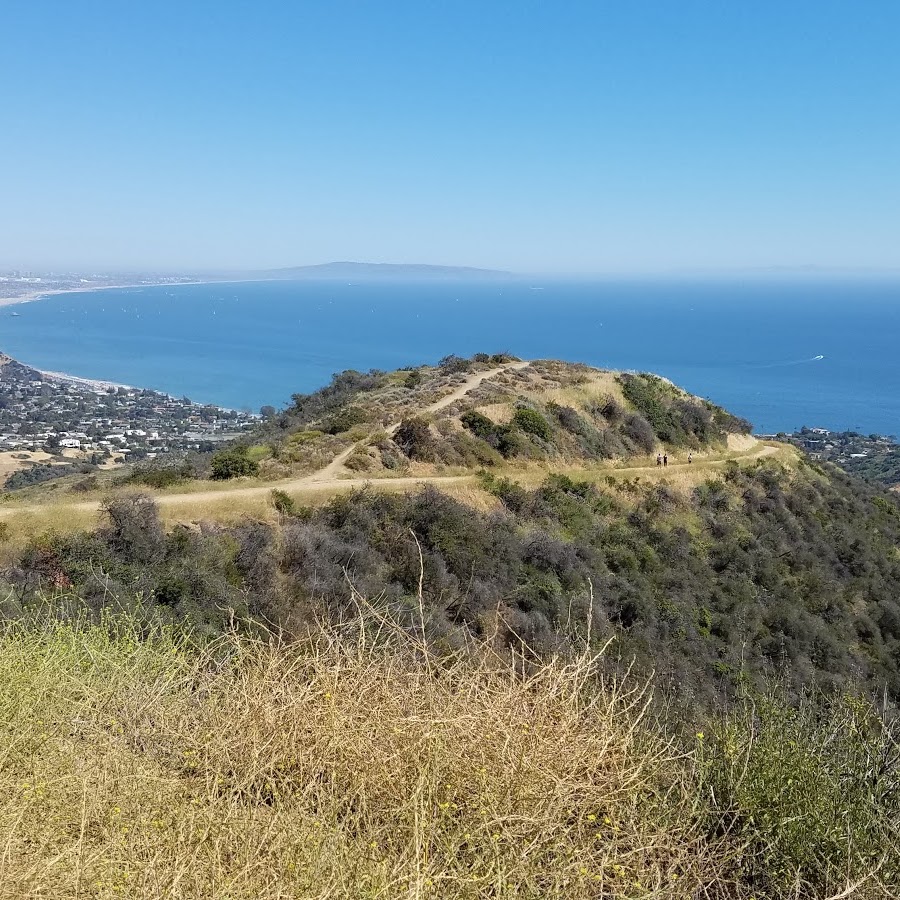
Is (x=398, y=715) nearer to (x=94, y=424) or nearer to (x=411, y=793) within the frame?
(x=411, y=793)

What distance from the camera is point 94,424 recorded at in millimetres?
61594

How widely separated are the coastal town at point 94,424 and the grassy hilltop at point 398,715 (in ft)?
68.0

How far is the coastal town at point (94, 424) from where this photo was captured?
1779 inches

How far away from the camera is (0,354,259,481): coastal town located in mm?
45188

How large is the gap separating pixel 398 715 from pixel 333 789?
0.86 metres

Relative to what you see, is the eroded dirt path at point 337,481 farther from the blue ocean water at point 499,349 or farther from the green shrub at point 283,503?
the blue ocean water at point 499,349

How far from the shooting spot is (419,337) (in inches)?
6284

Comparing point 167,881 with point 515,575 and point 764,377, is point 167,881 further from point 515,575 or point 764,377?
point 764,377

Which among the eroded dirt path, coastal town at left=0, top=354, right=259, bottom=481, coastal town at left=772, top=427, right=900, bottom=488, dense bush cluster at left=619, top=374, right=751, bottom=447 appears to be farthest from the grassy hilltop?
coastal town at left=772, top=427, right=900, bottom=488

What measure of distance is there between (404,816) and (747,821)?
2940 millimetres

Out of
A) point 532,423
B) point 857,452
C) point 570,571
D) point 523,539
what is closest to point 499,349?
point 857,452

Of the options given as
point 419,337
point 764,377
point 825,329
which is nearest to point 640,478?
point 764,377

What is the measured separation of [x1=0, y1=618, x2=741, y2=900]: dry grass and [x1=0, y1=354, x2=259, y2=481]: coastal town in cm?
3072

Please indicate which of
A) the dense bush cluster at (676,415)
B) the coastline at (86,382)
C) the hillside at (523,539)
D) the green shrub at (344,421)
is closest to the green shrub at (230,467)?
the hillside at (523,539)
